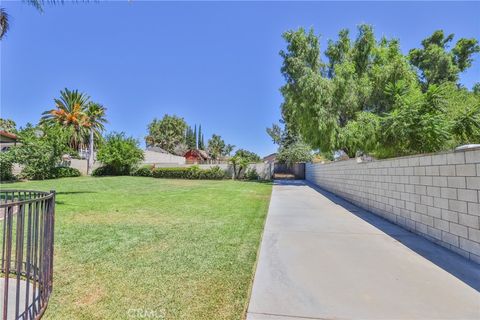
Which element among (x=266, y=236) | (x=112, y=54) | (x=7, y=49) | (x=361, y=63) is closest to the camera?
(x=266, y=236)

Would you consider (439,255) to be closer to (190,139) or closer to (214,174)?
(214,174)

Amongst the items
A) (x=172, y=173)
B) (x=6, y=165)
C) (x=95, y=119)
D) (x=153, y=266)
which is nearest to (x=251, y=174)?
(x=172, y=173)

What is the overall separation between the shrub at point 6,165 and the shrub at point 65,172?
297 cm

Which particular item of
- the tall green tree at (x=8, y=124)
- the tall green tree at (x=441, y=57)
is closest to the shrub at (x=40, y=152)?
the tall green tree at (x=8, y=124)

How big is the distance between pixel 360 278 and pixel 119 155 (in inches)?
950

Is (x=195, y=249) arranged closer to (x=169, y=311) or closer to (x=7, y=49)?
(x=169, y=311)

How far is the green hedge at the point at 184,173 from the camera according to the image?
75.7 feet

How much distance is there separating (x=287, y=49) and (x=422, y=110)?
12100 mm

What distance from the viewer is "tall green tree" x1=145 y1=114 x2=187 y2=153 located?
53344 millimetres

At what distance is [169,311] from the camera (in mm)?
2371

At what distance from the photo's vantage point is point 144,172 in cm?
2514

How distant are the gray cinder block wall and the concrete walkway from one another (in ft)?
0.91

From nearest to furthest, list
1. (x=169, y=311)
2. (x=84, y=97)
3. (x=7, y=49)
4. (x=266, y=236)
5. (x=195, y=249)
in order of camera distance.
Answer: (x=169, y=311) → (x=195, y=249) → (x=266, y=236) → (x=7, y=49) → (x=84, y=97)

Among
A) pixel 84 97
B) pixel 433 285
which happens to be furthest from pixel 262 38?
pixel 84 97
